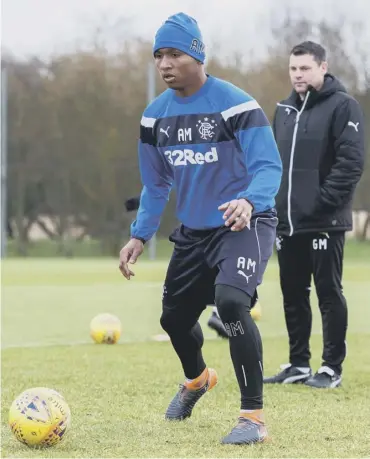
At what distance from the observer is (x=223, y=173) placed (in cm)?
506

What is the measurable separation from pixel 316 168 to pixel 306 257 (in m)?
0.65

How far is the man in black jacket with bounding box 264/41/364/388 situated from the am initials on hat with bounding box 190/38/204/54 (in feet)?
6.43

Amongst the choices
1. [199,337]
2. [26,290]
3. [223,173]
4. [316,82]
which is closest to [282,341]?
[316,82]

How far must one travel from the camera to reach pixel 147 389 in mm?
6621

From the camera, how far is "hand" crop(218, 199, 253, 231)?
4.66 m

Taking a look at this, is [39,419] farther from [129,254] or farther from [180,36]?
[180,36]

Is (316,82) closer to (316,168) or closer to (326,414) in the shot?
(316,168)

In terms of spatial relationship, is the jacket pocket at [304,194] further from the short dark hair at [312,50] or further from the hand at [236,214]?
the hand at [236,214]

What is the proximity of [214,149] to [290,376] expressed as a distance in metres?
2.48

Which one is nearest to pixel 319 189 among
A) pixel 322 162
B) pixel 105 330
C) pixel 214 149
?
pixel 322 162

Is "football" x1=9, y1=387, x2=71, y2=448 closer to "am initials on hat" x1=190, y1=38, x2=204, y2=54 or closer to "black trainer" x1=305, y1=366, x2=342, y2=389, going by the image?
"am initials on hat" x1=190, y1=38, x2=204, y2=54

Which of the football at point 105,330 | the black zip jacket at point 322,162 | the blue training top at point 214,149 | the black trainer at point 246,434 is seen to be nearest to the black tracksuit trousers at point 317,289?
the black zip jacket at point 322,162

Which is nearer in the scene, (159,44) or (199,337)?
(159,44)

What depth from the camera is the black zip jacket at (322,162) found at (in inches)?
266
